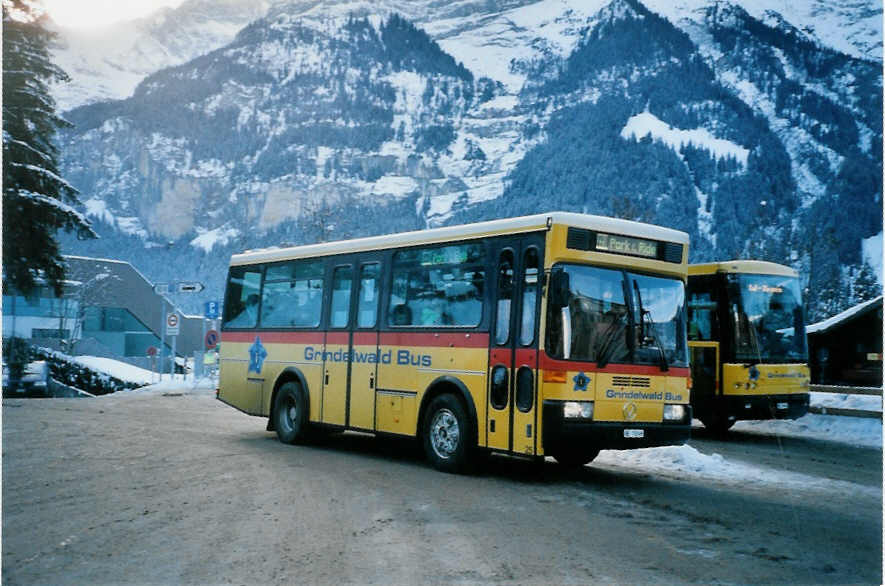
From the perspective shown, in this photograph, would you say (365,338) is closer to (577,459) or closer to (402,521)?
(577,459)

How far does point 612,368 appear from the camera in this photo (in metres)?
10.3

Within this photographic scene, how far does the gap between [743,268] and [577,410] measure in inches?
318

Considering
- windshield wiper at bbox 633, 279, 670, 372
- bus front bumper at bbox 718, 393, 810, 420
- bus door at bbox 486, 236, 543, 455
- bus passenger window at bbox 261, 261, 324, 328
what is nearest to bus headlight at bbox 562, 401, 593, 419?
bus door at bbox 486, 236, 543, 455

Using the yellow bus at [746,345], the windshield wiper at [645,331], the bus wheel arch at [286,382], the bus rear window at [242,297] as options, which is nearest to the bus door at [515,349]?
the windshield wiper at [645,331]

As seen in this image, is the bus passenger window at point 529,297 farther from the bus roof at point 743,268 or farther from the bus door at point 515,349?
the bus roof at point 743,268

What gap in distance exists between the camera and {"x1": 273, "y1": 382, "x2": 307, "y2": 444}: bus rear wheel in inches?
561

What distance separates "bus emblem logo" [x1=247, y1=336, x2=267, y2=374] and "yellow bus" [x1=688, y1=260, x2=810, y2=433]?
7.57 m

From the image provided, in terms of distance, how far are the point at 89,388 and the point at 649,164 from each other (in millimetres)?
143671

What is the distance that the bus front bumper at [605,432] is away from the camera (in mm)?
9945

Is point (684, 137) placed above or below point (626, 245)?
above

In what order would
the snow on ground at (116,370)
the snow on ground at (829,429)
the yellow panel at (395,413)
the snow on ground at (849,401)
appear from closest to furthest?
the yellow panel at (395,413)
the snow on ground at (829,429)
the snow on ground at (849,401)
the snow on ground at (116,370)

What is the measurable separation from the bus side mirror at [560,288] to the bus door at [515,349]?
288mm

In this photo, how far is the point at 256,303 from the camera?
52.1 ft

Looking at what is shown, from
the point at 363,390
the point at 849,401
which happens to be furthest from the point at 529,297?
the point at 849,401
